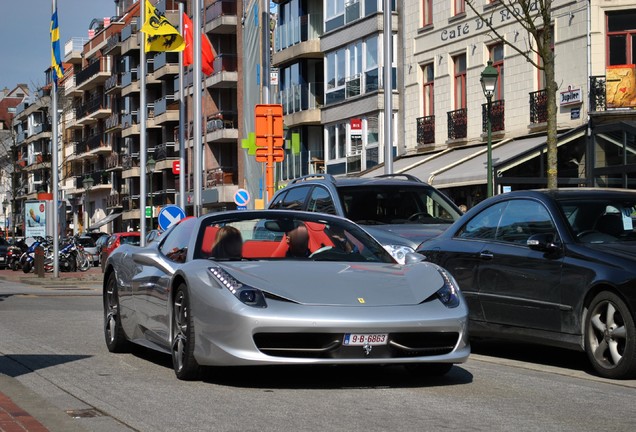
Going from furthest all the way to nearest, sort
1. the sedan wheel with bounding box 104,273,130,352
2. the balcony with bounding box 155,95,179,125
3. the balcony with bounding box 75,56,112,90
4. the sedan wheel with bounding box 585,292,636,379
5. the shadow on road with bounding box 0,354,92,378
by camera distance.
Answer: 1. the balcony with bounding box 75,56,112,90
2. the balcony with bounding box 155,95,179,125
3. the sedan wheel with bounding box 104,273,130,352
4. the shadow on road with bounding box 0,354,92,378
5. the sedan wheel with bounding box 585,292,636,379

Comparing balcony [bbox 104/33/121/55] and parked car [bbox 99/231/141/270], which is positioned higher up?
balcony [bbox 104/33/121/55]

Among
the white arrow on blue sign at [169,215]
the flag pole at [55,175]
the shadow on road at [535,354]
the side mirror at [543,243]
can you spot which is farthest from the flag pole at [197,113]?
the side mirror at [543,243]

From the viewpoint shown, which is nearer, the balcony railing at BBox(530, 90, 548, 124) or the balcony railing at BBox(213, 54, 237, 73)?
the balcony railing at BBox(530, 90, 548, 124)

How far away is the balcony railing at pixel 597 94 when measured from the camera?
109 feet

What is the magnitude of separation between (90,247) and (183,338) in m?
49.0

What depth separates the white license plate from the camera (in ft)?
27.2

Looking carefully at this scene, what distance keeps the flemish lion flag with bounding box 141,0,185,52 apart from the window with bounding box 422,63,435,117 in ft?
32.4

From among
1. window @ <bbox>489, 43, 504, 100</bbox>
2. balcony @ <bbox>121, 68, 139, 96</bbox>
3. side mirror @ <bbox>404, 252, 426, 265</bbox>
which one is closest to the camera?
side mirror @ <bbox>404, 252, 426, 265</bbox>

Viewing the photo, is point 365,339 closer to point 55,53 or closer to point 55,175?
point 55,53

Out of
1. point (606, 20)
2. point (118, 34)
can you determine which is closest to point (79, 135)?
point (118, 34)

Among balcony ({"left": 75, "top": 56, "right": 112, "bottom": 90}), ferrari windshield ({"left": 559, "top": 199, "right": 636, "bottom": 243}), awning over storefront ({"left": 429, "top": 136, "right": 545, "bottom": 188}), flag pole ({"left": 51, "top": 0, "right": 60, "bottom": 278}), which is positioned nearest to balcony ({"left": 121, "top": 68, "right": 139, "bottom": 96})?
balcony ({"left": 75, "top": 56, "right": 112, "bottom": 90})

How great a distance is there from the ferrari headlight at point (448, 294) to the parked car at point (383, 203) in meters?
5.53

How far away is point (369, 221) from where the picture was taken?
15.2 metres

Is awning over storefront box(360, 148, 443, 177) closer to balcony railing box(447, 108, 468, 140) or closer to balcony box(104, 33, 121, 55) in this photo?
balcony railing box(447, 108, 468, 140)
